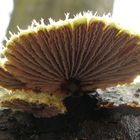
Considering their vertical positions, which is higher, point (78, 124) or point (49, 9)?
point (49, 9)

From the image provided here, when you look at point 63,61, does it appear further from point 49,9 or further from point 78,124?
point 49,9

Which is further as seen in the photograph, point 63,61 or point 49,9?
point 49,9

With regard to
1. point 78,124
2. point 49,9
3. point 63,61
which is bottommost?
point 78,124

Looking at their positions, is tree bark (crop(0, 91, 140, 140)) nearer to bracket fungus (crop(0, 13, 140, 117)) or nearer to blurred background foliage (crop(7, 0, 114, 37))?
bracket fungus (crop(0, 13, 140, 117))

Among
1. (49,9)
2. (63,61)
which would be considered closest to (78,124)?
(63,61)

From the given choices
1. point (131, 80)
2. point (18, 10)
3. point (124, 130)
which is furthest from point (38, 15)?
point (124, 130)

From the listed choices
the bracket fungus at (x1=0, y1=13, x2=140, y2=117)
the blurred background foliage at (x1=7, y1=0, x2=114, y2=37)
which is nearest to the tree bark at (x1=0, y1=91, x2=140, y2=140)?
the bracket fungus at (x1=0, y1=13, x2=140, y2=117)
